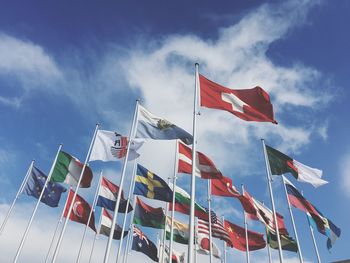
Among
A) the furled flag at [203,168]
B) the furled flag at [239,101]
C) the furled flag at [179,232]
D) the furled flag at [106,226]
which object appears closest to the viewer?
the furled flag at [239,101]

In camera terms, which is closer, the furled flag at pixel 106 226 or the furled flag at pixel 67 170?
the furled flag at pixel 67 170

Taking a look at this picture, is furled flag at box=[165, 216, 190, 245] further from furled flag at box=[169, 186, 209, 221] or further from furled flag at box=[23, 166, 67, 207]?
furled flag at box=[23, 166, 67, 207]

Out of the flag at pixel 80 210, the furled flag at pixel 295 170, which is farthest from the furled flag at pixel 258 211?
the flag at pixel 80 210

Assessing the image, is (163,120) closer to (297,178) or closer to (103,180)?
(297,178)

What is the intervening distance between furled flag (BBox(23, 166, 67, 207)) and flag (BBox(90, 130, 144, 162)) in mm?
9281

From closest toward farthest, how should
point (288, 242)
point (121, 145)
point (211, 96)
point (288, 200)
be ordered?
point (211, 96)
point (121, 145)
point (288, 200)
point (288, 242)

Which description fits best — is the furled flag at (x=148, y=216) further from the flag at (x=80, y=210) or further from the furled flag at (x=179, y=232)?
the flag at (x=80, y=210)

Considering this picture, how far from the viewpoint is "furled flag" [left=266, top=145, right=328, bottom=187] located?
19.7 m

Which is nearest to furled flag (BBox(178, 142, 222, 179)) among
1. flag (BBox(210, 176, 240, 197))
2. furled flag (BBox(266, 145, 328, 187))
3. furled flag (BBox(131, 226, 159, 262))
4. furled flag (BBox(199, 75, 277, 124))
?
flag (BBox(210, 176, 240, 197))

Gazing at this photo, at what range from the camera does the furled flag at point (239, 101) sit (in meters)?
14.5

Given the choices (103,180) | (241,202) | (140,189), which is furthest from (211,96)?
(103,180)

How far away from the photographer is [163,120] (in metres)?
16.1

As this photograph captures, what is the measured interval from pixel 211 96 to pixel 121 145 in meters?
6.40

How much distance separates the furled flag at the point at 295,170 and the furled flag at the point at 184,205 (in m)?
6.77
